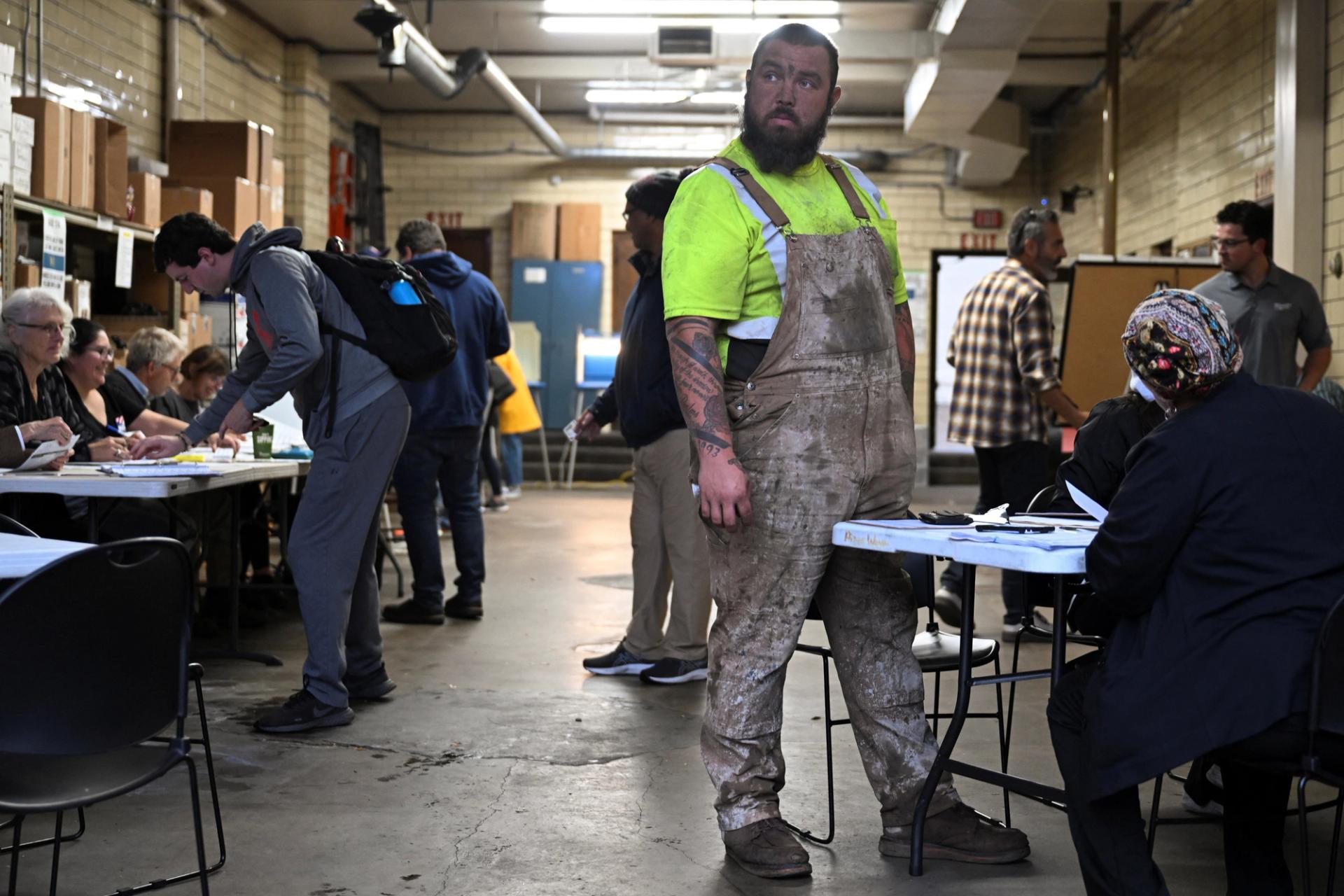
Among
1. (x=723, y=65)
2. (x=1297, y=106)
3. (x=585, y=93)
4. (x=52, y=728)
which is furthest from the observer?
(x=585, y=93)

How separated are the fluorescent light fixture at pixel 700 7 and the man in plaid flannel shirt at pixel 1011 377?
5.47 m

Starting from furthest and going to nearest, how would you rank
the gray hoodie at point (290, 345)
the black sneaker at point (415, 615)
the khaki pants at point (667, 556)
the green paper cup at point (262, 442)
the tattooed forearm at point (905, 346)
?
1. the black sneaker at point (415, 615)
2. the green paper cup at point (262, 442)
3. the khaki pants at point (667, 556)
4. the gray hoodie at point (290, 345)
5. the tattooed forearm at point (905, 346)

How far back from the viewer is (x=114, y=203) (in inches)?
272

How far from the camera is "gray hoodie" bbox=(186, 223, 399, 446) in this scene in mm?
3646

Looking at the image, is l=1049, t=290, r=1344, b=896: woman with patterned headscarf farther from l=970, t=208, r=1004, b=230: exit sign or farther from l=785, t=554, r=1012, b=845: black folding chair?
l=970, t=208, r=1004, b=230: exit sign

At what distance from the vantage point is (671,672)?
181 inches

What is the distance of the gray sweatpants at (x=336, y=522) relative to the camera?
376 cm

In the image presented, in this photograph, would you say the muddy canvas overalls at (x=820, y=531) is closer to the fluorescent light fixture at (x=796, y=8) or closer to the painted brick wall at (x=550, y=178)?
the fluorescent light fixture at (x=796, y=8)

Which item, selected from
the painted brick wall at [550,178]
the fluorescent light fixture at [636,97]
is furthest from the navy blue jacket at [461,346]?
the painted brick wall at [550,178]

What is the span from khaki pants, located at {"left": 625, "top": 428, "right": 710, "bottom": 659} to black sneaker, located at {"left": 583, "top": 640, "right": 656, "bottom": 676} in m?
0.02

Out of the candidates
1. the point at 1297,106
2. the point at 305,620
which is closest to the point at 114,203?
the point at 305,620

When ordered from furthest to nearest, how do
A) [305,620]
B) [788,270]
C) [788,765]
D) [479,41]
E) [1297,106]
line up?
[479,41] → [1297,106] → [305,620] → [788,765] → [788,270]

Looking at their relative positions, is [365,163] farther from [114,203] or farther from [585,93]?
[114,203]

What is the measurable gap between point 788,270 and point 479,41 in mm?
10102
